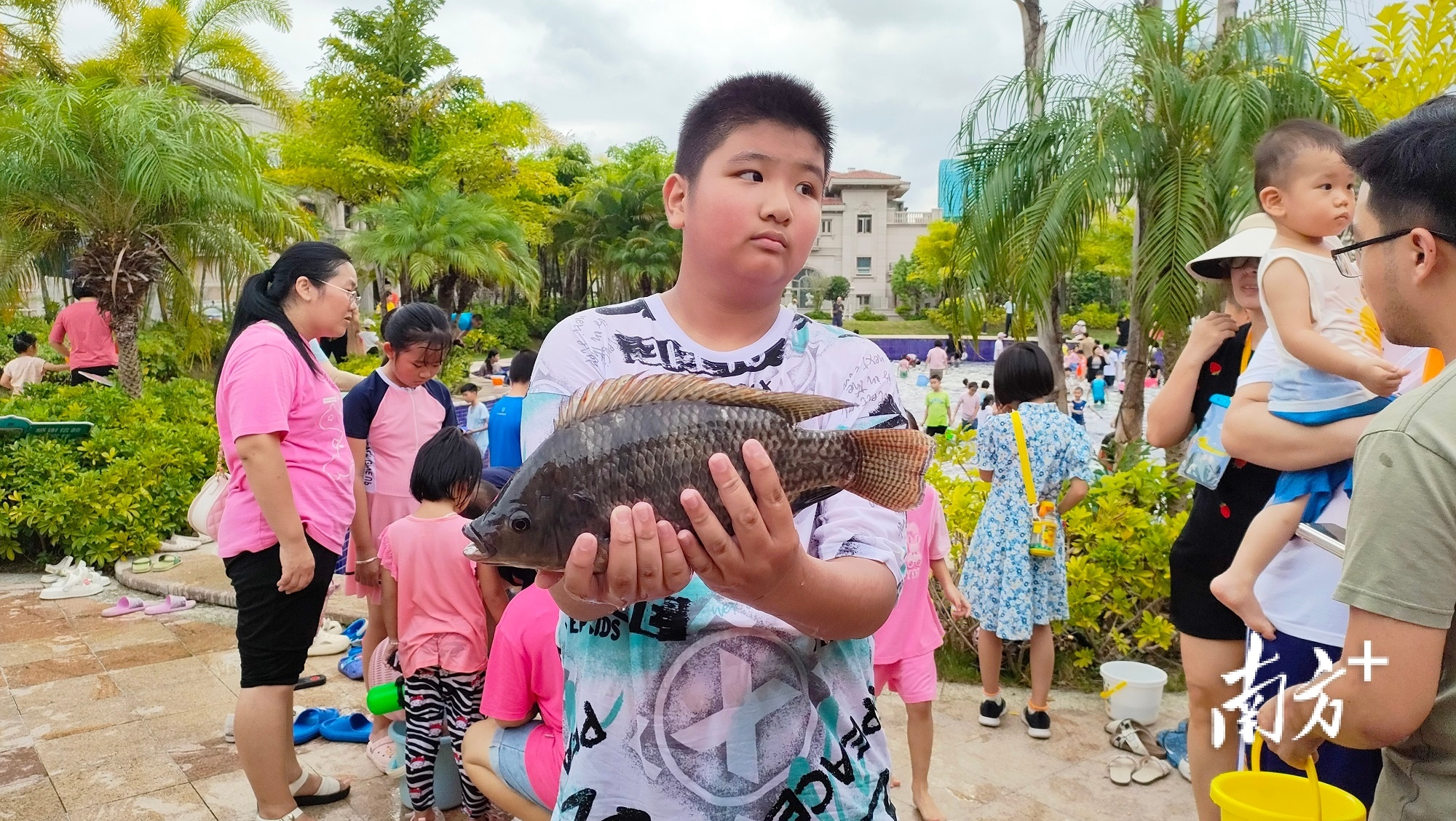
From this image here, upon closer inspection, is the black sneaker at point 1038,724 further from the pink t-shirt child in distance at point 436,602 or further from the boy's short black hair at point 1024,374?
the pink t-shirt child in distance at point 436,602

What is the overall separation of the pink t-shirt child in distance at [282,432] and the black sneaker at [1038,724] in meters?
3.49

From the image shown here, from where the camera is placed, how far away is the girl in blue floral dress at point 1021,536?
15.8 ft

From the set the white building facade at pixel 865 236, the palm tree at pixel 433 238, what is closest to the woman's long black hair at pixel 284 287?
the palm tree at pixel 433 238

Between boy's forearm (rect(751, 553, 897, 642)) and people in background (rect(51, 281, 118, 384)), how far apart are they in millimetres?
12097

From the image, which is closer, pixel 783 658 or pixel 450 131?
pixel 783 658

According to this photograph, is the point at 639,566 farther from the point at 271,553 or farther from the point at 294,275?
the point at 294,275

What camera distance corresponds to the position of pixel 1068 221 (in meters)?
8.38

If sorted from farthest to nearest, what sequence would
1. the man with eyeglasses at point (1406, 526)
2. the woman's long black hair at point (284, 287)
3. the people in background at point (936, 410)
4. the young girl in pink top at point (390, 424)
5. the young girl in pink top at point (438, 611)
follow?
the people in background at point (936, 410), the young girl in pink top at point (390, 424), the young girl in pink top at point (438, 611), the woman's long black hair at point (284, 287), the man with eyeglasses at point (1406, 526)

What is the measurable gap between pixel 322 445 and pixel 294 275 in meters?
0.71

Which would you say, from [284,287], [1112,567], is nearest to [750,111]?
[284,287]

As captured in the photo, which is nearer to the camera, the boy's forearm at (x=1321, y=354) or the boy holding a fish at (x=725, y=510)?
the boy holding a fish at (x=725, y=510)

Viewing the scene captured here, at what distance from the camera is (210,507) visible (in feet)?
14.8

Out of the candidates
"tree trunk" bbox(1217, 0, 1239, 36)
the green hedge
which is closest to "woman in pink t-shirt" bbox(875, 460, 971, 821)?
the green hedge

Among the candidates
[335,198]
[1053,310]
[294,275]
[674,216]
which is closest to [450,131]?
[335,198]
